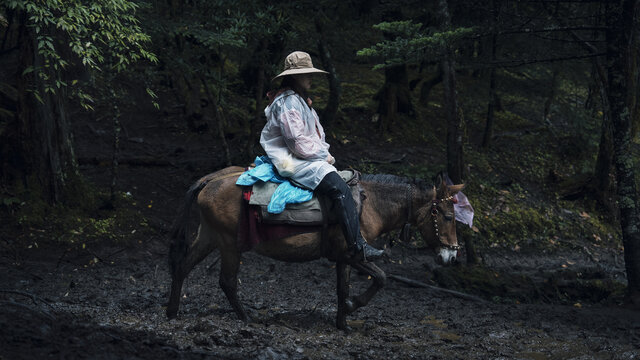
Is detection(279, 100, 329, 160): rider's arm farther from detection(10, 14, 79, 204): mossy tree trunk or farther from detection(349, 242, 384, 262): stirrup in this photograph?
detection(10, 14, 79, 204): mossy tree trunk

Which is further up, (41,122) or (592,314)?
(41,122)

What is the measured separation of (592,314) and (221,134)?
7712mm

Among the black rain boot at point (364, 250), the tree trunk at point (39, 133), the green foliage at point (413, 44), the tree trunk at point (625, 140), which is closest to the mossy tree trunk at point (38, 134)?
the tree trunk at point (39, 133)

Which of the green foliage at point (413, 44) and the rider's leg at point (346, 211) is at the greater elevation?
the green foliage at point (413, 44)

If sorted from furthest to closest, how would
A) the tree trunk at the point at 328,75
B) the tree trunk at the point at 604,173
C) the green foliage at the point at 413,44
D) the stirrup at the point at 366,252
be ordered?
1. the tree trunk at the point at 604,173
2. the tree trunk at the point at 328,75
3. the green foliage at the point at 413,44
4. the stirrup at the point at 366,252

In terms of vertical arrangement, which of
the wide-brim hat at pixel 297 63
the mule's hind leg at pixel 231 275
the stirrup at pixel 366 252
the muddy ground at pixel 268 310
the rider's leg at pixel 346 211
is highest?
the wide-brim hat at pixel 297 63

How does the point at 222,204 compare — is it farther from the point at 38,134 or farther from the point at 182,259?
the point at 38,134

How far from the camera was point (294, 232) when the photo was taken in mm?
5883

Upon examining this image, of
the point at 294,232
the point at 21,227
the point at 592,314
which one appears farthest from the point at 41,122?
the point at 592,314

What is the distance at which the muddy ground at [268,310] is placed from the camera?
463 centimetres

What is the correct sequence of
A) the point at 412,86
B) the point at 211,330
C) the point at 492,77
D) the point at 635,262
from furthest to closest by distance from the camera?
the point at 412,86 → the point at 492,77 → the point at 635,262 → the point at 211,330

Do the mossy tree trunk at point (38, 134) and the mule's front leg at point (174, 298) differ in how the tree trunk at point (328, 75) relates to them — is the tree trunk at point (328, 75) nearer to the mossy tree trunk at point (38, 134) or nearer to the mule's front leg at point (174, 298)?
the mossy tree trunk at point (38, 134)

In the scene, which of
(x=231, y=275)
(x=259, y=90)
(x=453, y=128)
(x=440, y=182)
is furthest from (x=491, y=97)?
(x=231, y=275)

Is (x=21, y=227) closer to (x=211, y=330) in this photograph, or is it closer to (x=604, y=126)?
(x=211, y=330)
